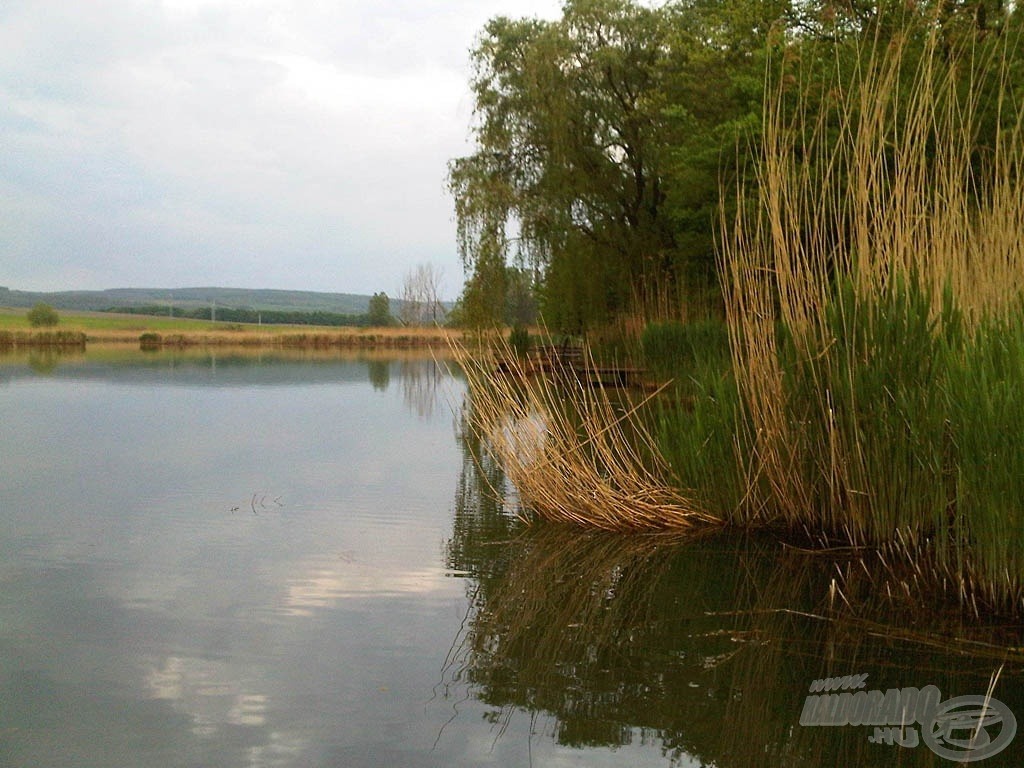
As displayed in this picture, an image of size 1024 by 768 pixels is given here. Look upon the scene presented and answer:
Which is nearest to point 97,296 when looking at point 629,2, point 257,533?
point 629,2

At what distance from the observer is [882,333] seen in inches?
174

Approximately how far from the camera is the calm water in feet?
9.09

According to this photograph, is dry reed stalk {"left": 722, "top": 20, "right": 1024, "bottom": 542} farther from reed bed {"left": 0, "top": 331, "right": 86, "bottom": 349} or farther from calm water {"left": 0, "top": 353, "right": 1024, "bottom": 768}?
reed bed {"left": 0, "top": 331, "right": 86, "bottom": 349}

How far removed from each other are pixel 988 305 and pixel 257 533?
3.80 meters

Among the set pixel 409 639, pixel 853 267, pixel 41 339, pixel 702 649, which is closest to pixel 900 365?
pixel 853 267

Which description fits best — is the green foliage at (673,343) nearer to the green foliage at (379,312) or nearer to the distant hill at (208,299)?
the green foliage at (379,312)

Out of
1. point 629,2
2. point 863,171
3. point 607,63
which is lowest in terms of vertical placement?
point 863,171

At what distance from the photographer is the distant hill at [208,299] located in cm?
9906

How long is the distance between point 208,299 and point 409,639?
391 ft

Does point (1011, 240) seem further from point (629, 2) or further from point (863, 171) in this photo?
point (629, 2)

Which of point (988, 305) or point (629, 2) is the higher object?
point (629, 2)

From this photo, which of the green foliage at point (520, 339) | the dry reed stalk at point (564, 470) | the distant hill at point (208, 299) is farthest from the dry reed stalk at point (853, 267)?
the distant hill at point (208, 299)

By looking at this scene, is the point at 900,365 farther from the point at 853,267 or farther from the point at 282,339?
the point at 282,339

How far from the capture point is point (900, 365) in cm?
434
